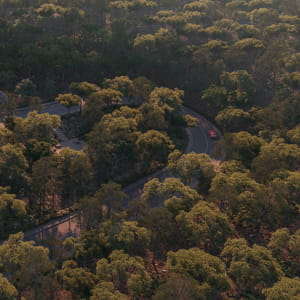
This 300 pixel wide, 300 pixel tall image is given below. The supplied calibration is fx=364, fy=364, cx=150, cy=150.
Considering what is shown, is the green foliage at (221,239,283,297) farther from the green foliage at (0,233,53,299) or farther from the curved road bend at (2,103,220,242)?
the curved road bend at (2,103,220,242)

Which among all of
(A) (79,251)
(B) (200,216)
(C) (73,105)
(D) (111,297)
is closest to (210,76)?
(C) (73,105)

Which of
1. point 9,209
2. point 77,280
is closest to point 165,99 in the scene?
point 9,209

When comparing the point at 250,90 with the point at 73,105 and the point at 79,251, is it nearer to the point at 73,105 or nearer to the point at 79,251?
the point at 73,105

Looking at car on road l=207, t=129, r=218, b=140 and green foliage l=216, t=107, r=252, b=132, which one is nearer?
green foliage l=216, t=107, r=252, b=132

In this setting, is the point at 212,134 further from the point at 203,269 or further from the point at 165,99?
the point at 203,269

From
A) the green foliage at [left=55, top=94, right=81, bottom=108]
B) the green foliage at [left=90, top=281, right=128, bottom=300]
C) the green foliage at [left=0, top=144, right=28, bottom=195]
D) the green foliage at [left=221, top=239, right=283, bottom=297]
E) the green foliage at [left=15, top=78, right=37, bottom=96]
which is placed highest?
the green foliage at [left=15, top=78, right=37, bottom=96]

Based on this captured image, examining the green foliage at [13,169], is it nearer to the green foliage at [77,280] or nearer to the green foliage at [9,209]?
the green foliage at [9,209]

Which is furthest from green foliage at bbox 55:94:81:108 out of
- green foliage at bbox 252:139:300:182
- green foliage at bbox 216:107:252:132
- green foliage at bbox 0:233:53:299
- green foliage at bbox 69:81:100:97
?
green foliage at bbox 252:139:300:182
